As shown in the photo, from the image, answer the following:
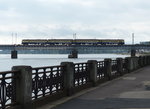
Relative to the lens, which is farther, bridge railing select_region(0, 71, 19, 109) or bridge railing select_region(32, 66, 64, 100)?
bridge railing select_region(32, 66, 64, 100)

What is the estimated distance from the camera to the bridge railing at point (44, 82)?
901 centimetres

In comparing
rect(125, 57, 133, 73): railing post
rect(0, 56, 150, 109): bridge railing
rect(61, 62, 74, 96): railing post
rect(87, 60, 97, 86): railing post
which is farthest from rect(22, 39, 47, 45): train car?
rect(61, 62, 74, 96): railing post

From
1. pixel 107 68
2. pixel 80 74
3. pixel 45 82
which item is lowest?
pixel 107 68

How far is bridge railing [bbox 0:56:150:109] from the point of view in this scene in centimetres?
901

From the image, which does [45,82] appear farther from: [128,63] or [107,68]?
[128,63]

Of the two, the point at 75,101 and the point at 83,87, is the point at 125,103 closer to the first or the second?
the point at 75,101

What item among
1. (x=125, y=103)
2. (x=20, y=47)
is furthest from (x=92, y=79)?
(x=20, y=47)

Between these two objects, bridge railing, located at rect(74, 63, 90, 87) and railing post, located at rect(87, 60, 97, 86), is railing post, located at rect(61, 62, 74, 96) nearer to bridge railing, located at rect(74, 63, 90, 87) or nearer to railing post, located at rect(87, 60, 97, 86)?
bridge railing, located at rect(74, 63, 90, 87)

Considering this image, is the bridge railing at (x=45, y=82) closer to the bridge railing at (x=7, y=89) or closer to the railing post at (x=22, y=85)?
the railing post at (x=22, y=85)

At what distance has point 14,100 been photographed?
9188mm

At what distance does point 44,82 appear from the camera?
37.1 feet

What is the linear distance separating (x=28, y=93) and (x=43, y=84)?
1.77m

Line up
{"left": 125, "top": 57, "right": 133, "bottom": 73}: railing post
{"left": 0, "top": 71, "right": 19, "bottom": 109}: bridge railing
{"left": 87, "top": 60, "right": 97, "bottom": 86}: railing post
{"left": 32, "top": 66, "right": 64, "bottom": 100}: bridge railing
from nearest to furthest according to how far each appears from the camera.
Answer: {"left": 0, "top": 71, "right": 19, "bottom": 109}: bridge railing < {"left": 32, "top": 66, "right": 64, "bottom": 100}: bridge railing < {"left": 87, "top": 60, "right": 97, "bottom": 86}: railing post < {"left": 125, "top": 57, "right": 133, "bottom": 73}: railing post

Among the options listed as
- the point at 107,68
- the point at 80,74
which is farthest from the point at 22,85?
the point at 107,68
